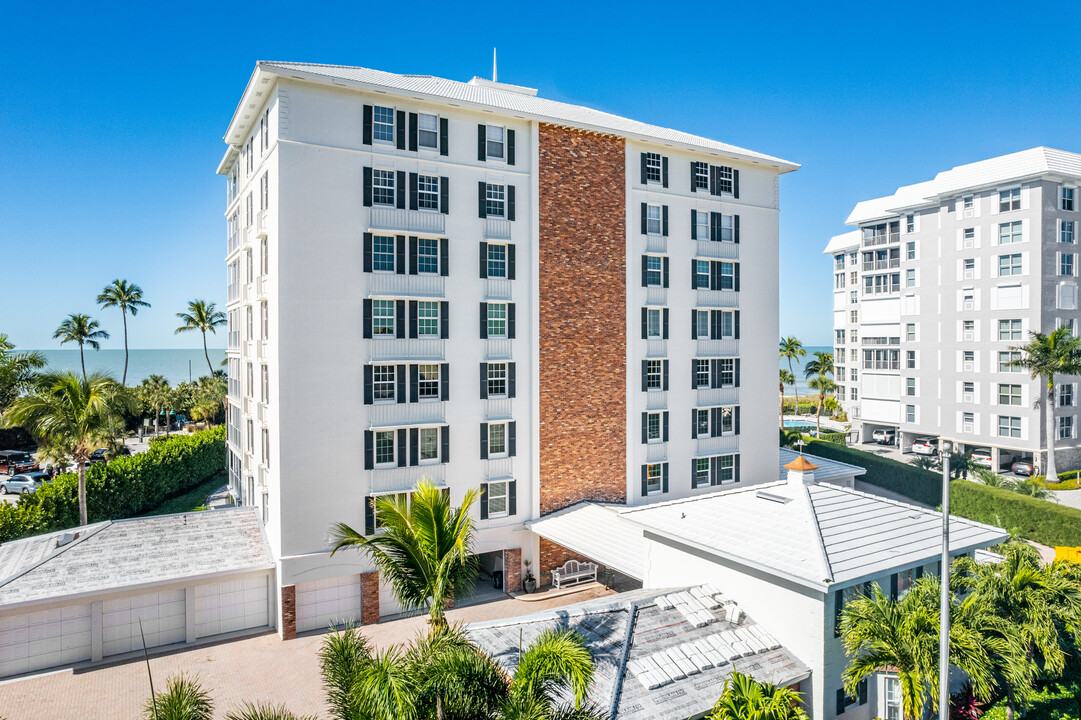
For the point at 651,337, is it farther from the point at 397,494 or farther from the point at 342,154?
the point at 342,154

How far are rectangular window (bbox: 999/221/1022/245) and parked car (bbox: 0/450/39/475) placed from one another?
70917 mm

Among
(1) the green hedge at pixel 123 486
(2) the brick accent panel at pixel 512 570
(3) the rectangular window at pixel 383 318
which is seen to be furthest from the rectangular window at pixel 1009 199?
(1) the green hedge at pixel 123 486

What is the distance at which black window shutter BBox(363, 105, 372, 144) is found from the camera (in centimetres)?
2244

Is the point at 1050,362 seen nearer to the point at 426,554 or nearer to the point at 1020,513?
the point at 1020,513

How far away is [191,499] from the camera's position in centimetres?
3703

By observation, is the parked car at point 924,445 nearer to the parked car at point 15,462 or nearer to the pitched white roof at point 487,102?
the pitched white roof at point 487,102

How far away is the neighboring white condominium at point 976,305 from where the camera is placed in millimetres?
42406

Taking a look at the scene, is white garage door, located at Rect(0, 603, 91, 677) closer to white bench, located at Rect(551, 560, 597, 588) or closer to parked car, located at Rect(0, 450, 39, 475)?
white bench, located at Rect(551, 560, 597, 588)

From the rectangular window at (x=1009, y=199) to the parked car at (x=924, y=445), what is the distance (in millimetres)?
18319

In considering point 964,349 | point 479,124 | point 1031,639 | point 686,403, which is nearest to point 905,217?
point 964,349

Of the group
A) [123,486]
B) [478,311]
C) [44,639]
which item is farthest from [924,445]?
[44,639]

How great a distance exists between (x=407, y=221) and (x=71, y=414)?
15.6 meters

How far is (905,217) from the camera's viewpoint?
5375cm

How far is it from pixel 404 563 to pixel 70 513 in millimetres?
21407
